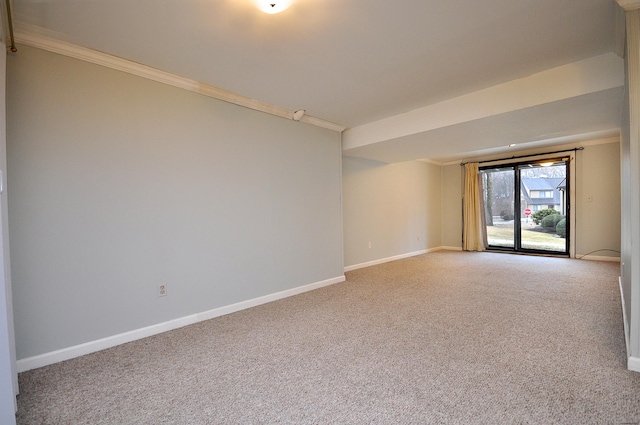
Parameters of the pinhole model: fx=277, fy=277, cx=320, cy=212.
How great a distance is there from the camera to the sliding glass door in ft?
19.8

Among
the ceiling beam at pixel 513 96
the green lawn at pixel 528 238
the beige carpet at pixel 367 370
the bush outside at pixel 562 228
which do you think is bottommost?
the beige carpet at pixel 367 370

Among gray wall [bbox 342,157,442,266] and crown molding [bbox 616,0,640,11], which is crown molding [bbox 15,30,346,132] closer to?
gray wall [bbox 342,157,442,266]

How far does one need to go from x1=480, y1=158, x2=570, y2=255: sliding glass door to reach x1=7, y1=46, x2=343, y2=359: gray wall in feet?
18.9

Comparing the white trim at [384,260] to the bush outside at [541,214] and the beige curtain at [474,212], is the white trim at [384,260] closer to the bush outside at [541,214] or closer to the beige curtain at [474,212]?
the beige curtain at [474,212]

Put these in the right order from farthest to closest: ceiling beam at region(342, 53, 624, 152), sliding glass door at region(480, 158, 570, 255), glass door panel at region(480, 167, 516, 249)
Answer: glass door panel at region(480, 167, 516, 249) → sliding glass door at region(480, 158, 570, 255) → ceiling beam at region(342, 53, 624, 152)

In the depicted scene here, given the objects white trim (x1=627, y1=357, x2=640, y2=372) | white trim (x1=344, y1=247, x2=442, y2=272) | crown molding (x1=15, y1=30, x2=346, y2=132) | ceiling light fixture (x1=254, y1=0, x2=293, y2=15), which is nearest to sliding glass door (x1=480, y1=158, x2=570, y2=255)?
white trim (x1=344, y1=247, x2=442, y2=272)

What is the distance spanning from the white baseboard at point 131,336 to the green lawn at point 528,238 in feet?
19.2

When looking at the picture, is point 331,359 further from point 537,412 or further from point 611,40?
point 611,40

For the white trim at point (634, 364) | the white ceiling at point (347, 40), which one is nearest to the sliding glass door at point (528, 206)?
the white ceiling at point (347, 40)

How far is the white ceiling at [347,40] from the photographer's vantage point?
1.79m

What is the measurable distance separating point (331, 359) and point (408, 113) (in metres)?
3.04

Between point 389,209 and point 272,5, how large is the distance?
464 cm

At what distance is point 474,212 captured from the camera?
6.89 meters

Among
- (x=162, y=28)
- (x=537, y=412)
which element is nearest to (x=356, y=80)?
(x=162, y=28)
